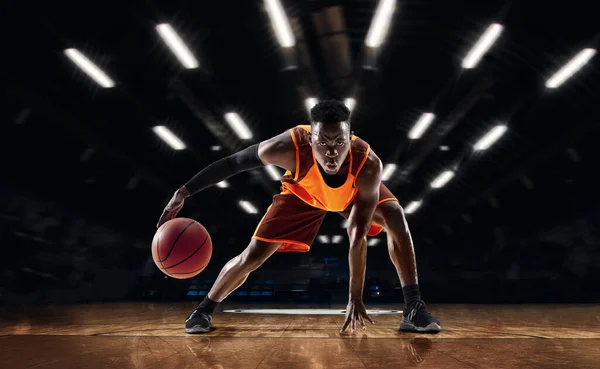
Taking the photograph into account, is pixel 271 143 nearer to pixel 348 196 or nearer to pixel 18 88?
pixel 348 196

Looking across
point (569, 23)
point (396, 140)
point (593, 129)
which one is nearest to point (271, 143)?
point (569, 23)

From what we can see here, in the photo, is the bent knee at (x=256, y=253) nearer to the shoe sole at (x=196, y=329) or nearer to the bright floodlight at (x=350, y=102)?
the shoe sole at (x=196, y=329)

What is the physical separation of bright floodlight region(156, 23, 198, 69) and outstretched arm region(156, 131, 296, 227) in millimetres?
3404

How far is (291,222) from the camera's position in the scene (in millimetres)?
2998

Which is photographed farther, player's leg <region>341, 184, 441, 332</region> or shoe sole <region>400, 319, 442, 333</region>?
player's leg <region>341, 184, 441, 332</region>

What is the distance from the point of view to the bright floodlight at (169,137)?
8719 mm

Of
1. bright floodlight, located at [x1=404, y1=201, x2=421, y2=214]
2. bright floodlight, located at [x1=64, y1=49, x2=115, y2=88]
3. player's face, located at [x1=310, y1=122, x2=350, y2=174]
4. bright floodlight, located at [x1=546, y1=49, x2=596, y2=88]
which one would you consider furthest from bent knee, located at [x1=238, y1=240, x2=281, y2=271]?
bright floodlight, located at [x1=404, y1=201, x2=421, y2=214]

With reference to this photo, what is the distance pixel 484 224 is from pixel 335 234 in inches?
230

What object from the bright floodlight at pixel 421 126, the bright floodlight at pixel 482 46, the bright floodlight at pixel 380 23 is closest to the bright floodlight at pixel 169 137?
the bright floodlight at pixel 380 23

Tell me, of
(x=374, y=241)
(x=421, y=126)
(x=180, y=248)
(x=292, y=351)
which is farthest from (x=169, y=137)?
(x=374, y=241)

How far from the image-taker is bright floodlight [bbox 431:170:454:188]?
458 inches

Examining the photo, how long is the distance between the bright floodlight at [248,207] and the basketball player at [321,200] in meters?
12.2

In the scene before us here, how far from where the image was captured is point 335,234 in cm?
1912

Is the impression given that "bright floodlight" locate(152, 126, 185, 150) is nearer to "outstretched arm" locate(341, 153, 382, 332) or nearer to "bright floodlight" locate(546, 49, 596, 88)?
"bright floodlight" locate(546, 49, 596, 88)
